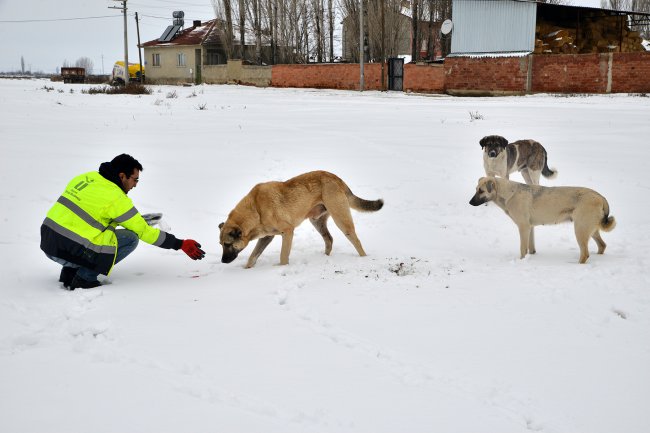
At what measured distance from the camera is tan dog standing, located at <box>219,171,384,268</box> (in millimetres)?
6262

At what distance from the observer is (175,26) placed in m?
61.5

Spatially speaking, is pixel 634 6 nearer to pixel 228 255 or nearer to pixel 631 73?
pixel 631 73

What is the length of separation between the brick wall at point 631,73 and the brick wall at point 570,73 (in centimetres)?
49

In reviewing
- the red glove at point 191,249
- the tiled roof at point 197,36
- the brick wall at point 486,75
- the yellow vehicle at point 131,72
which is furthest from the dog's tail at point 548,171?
the yellow vehicle at point 131,72

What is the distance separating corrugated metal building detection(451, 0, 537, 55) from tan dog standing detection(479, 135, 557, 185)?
24492mm

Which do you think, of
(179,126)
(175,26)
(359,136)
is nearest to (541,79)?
(359,136)

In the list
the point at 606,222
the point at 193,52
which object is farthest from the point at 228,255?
the point at 193,52

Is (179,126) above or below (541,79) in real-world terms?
below

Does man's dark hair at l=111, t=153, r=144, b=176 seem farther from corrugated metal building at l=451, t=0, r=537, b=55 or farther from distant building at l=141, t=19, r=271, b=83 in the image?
distant building at l=141, t=19, r=271, b=83

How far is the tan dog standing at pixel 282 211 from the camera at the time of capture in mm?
6262

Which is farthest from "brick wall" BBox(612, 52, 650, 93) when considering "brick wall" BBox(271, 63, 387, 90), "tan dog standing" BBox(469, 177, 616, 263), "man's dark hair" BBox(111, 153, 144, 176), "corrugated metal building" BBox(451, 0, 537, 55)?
"man's dark hair" BBox(111, 153, 144, 176)

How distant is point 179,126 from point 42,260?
426 inches

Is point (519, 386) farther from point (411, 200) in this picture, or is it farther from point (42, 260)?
point (411, 200)

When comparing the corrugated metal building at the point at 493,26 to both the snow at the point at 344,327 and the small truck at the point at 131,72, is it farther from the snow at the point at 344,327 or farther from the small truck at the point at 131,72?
the small truck at the point at 131,72
